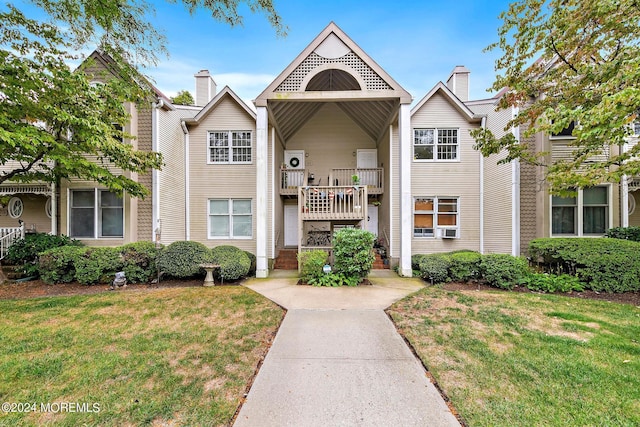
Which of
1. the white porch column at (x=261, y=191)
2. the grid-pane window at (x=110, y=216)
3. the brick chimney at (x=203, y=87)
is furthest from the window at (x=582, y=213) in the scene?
the grid-pane window at (x=110, y=216)

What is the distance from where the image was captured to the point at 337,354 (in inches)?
150

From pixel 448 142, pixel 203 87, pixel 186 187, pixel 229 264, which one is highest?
pixel 203 87

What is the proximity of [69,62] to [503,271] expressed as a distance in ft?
46.5

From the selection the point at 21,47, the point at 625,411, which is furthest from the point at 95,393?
the point at 21,47

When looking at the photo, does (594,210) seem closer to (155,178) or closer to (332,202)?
(332,202)

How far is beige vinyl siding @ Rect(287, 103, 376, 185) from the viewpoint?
13.1 m

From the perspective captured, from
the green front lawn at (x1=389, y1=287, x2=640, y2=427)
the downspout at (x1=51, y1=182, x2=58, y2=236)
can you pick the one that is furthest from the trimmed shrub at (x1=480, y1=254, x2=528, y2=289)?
the downspout at (x1=51, y1=182, x2=58, y2=236)

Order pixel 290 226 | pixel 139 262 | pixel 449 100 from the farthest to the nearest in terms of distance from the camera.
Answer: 1. pixel 290 226
2. pixel 449 100
3. pixel 139 262

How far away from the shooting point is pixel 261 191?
914 centimetres

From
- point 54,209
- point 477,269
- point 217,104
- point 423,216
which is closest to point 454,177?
point 423,216

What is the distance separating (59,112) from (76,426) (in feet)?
24.0

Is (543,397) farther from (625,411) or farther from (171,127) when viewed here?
(171,127)

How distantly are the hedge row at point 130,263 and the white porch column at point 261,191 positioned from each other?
27.6 inches

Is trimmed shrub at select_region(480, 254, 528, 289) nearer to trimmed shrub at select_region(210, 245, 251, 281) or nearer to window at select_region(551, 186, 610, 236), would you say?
window at select_region(551, 186, 610, 236)
